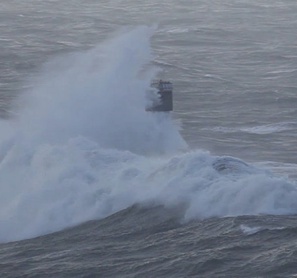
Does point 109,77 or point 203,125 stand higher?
point 109,77

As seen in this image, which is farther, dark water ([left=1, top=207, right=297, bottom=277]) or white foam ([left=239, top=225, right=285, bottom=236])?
white foam ([left=239, top=225, right=285, bottom=236])

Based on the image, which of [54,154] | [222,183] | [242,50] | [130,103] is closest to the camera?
[222,183]

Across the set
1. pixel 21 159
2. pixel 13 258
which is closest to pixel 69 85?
pixel 21 159

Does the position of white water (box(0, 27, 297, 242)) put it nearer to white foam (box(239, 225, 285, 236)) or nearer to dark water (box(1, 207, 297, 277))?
dark water (box(1, 207, 297, 277))

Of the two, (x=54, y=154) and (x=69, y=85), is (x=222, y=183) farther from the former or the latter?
(x=69, y=85)

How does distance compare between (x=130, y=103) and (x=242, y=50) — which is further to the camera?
(x=242, y=50)

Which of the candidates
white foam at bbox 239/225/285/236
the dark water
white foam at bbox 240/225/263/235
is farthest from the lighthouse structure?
white foam at bbox 239/225/285/236

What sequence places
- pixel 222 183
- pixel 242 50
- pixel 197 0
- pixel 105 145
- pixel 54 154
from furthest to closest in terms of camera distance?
pixel 197 0, pixel 242 50, pixel 105 145, pixel 54 154, pixel 222 183

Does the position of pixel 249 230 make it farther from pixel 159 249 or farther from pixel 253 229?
pixel 159 249
